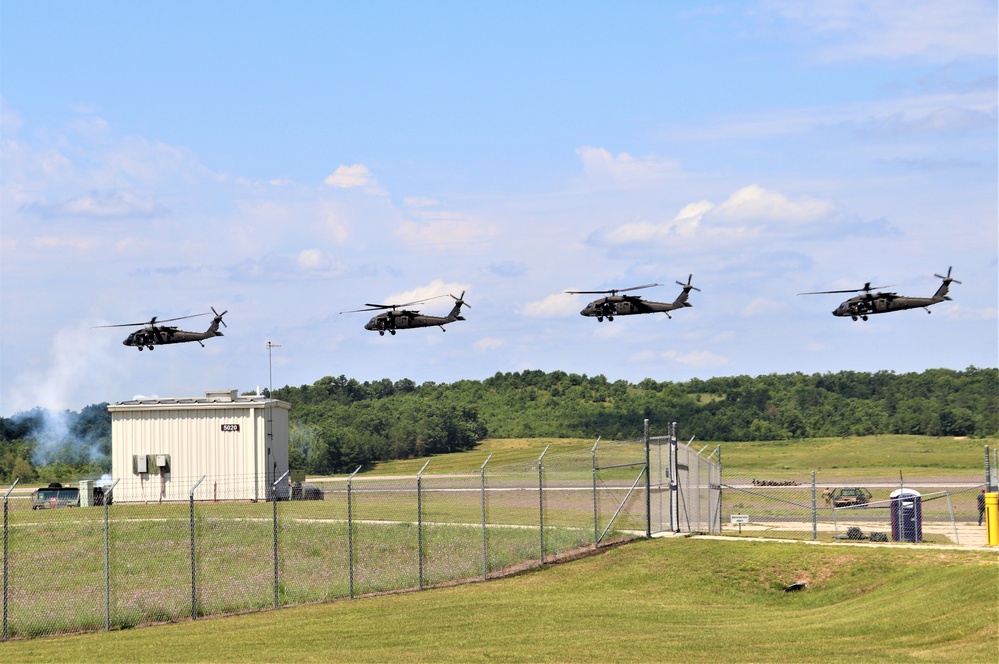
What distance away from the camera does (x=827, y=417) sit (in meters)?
116

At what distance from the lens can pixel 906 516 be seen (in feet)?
99.3

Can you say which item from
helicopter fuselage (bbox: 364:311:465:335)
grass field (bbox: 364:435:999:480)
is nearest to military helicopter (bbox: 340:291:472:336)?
helicopter fuselage (bbox: 364:311:465:335)

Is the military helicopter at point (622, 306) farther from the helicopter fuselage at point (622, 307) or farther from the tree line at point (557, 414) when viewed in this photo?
the tree line at point (557, 414)

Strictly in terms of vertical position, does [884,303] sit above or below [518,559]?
above

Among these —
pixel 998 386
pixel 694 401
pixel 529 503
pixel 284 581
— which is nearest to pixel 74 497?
pixel 529 503

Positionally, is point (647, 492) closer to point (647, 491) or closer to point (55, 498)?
point (647, 491)

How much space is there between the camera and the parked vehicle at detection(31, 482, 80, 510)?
164 ft

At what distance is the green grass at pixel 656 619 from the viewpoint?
19609 millimetres

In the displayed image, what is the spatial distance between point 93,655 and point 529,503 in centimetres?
3444

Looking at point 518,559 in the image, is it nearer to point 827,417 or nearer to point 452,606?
point 452,606

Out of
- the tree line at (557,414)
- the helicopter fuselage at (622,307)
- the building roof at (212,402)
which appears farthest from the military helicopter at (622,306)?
the tree line at (557,414)

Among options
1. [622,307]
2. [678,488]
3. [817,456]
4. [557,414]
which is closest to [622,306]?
[622,307]

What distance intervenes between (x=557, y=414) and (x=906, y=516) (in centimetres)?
8559

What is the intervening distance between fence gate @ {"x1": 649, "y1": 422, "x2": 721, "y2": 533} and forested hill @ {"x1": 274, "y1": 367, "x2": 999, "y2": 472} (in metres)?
50.2
